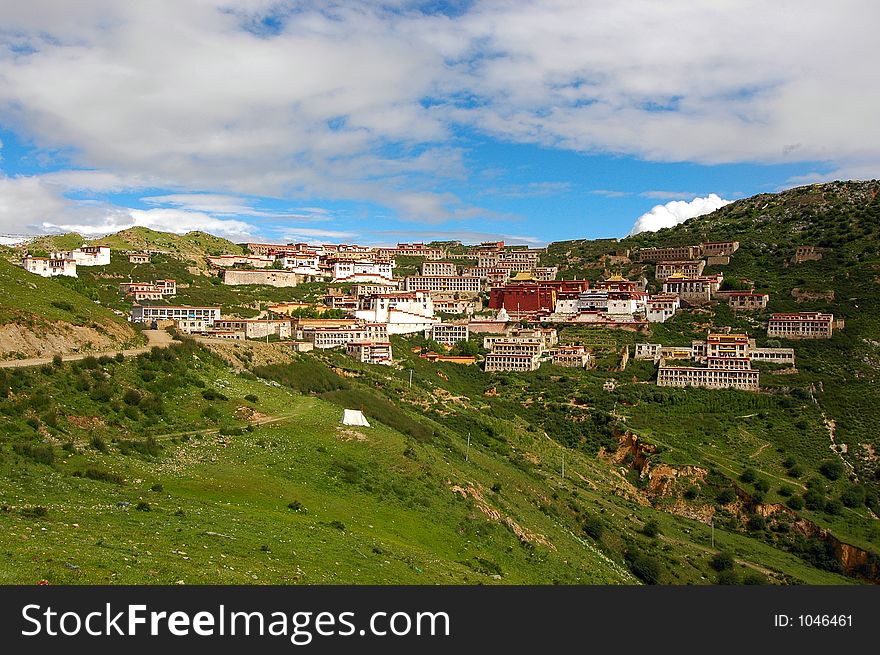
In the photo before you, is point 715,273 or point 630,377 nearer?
point 630,377

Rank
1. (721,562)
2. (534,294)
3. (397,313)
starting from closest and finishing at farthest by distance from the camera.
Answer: (721,562)
(397,313)
(534,294)

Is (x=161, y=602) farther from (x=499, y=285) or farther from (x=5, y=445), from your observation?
(x=499, y=285)

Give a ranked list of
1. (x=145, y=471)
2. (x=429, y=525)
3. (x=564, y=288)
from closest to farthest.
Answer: (x=145, y=471) < (x=429, y=525) < (x=564, y=288)

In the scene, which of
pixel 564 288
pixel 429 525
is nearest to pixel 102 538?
pixel 429 525

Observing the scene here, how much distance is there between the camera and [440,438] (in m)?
38.0

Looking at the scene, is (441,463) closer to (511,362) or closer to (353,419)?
(353,419)

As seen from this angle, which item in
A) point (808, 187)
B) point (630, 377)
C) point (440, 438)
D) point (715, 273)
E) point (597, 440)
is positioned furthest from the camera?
point (808, 187)

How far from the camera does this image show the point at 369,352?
65.1 meters

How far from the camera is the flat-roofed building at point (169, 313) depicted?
211 feet

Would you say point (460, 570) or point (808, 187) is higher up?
point (808, 187)

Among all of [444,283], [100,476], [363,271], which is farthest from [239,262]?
[100,476]

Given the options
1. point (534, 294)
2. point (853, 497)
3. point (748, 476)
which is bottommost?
point (853, 497)

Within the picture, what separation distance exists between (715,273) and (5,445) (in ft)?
312

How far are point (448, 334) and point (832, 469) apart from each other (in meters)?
41.2
